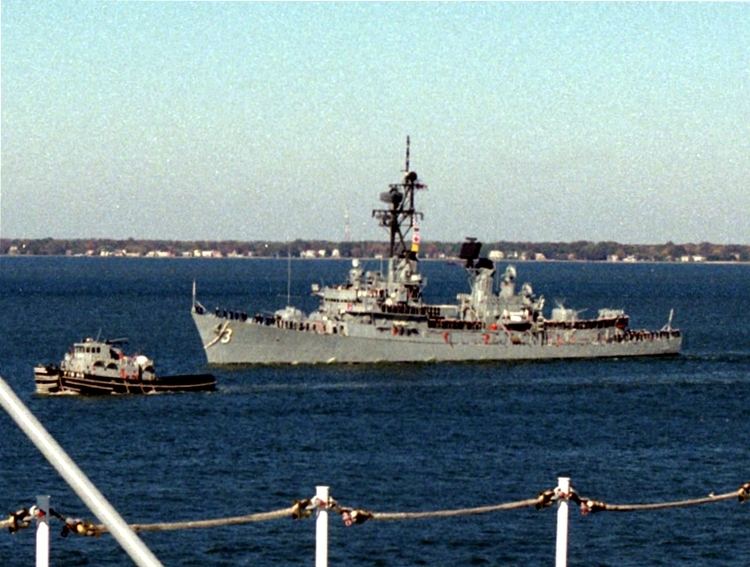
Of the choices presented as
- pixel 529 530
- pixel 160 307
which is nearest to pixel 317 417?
pixel 529 530

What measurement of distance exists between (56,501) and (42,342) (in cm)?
8273

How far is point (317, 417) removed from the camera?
7438 cm

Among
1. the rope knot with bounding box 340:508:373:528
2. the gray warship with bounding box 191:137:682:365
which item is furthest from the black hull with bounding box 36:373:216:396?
the rope knot with bounding box 340:508:373:528

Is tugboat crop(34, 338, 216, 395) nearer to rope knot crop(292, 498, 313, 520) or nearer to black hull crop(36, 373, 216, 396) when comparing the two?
black hull crop(36, 373, 216, 396)

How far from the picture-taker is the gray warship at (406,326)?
104 meters

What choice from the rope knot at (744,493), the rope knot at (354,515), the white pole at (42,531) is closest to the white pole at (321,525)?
the rope knot at (354,515)

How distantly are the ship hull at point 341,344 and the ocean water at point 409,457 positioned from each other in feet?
7.16

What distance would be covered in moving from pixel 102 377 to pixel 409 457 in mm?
27477

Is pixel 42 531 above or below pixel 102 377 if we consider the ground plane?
above

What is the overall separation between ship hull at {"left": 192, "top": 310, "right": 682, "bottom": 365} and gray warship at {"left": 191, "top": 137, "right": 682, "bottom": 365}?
2.6 inches

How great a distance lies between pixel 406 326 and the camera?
351 feet

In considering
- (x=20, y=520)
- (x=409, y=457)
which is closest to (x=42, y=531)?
(x=20, y=520)

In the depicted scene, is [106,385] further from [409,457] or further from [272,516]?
[272,516]

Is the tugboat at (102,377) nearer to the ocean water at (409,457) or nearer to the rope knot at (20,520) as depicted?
the ocean water at (409,457)
